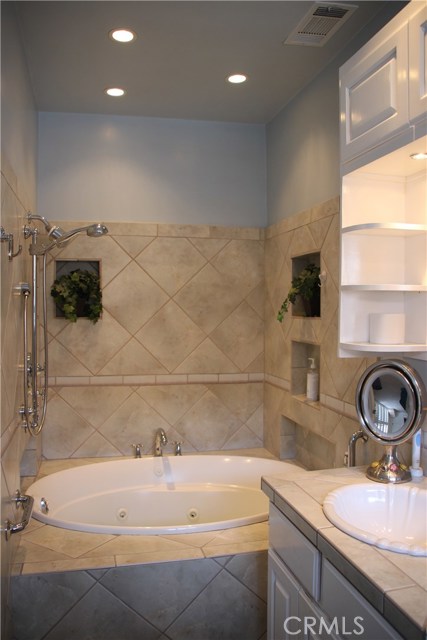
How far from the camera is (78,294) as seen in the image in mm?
3408

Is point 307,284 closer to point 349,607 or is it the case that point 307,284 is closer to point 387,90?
point 387,90

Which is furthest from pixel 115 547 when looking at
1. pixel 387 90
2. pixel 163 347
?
pixel 387 90

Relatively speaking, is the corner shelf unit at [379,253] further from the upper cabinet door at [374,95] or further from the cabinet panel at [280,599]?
the cabinet panel at [280,599]

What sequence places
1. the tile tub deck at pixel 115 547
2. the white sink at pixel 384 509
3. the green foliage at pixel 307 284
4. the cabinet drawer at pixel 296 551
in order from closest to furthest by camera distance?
the cabinet drawer at pixel 296 551 < the white sink at pixel 384 509 < the tile tub deck at pixel 115 547 < the green foliage at pixel 307 284

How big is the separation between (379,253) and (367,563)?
115 centimetres

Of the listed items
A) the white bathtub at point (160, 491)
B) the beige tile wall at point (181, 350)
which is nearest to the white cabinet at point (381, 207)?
the beige tile wall at point (181, 350)

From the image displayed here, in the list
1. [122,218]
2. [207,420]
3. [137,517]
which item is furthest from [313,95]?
[137,517]

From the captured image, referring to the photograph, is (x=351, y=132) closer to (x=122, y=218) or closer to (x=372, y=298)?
(x=372, y=298)

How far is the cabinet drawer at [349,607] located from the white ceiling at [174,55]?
6.84 feet

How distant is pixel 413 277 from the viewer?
2000mm

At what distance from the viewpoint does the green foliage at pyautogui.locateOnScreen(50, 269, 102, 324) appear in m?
3.35

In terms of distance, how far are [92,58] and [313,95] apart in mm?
1188

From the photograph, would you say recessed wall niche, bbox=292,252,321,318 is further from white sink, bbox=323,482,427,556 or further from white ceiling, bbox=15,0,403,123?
white sink, bbox=323,482,427,556

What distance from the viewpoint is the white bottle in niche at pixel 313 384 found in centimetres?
296
